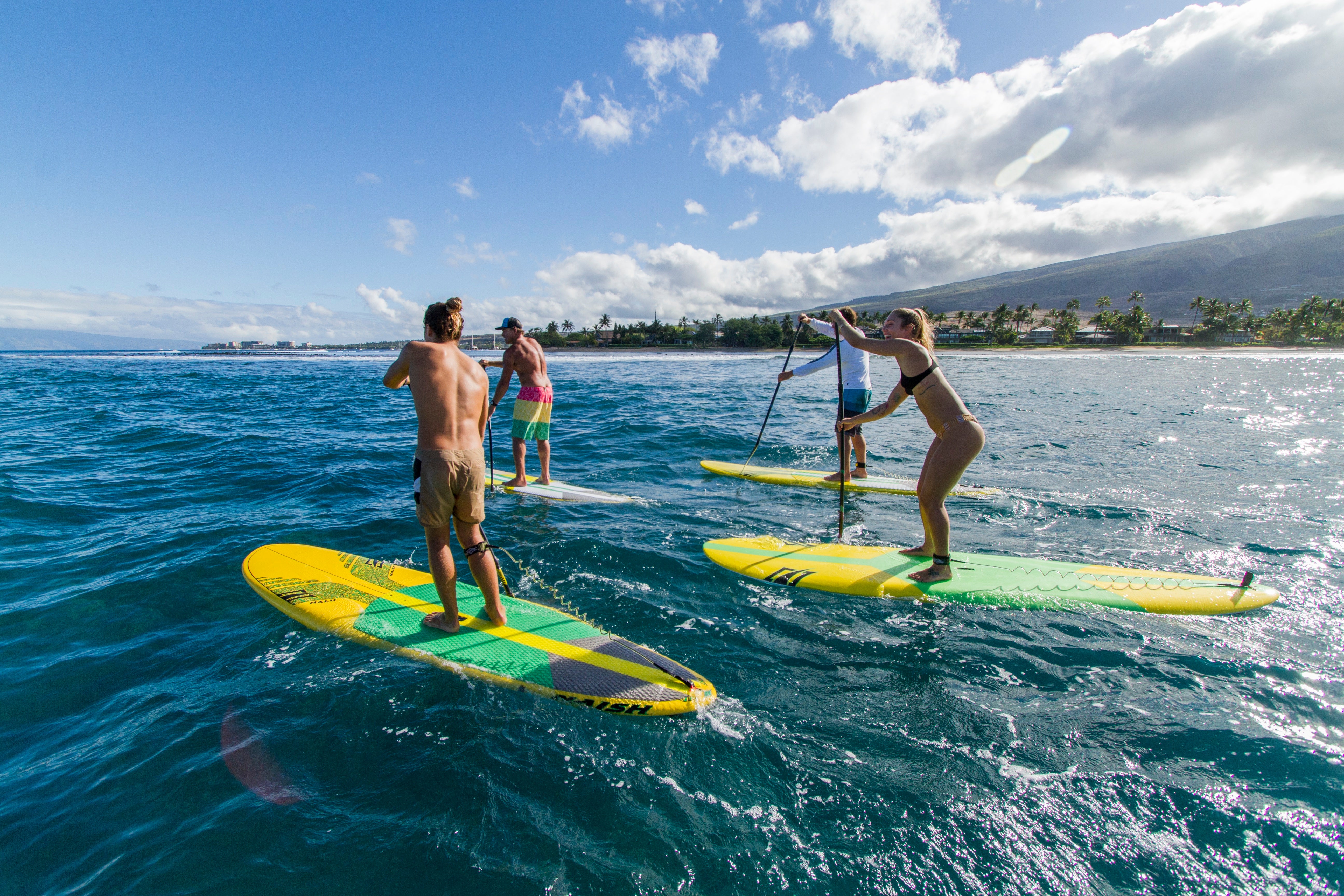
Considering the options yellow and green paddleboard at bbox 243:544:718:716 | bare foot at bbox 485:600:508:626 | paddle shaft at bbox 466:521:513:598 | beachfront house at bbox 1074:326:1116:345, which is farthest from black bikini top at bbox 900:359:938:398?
beachfront house at bbox 1074:326:1116:345

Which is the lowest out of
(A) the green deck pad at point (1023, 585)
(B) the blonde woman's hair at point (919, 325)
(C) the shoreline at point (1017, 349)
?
(A) the green deck pad at point (1023, 585)

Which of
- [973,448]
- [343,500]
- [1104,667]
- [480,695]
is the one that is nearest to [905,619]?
[1104,667]

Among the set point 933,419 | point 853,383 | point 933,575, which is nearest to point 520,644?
point 933,575

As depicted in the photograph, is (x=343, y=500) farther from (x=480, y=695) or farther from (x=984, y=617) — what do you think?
(x=984, y=617)

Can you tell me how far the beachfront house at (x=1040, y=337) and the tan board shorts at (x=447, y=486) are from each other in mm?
129369

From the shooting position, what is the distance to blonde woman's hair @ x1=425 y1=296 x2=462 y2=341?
13.5 feet

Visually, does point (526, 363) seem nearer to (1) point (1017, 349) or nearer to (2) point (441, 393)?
(2) point (441, 393)

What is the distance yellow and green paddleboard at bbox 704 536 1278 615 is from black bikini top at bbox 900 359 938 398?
5.96 ft

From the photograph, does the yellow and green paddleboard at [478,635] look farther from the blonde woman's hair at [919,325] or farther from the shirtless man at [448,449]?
the blonde woman's hair at [919,325]

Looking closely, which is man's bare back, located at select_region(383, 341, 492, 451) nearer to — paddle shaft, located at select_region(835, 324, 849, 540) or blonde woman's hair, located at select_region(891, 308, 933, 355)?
paddle shaft, located at select_region(835, 324, 849, 540)

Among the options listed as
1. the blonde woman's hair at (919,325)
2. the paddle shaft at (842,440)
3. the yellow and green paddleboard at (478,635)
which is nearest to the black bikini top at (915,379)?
the blonde woman's hair at (919,325)

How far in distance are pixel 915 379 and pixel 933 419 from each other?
1.41ft

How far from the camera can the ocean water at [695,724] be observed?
2551 mm

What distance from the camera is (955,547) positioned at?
6.40 m
